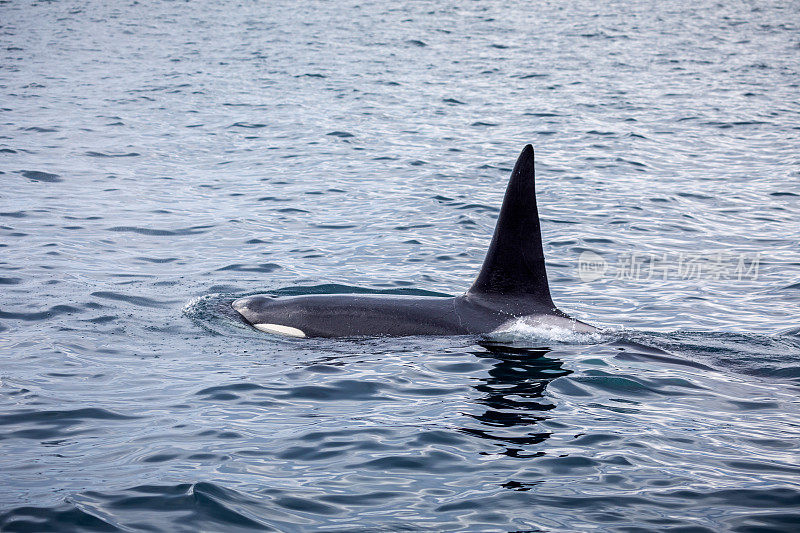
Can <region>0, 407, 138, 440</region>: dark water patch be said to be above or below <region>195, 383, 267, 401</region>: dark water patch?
below

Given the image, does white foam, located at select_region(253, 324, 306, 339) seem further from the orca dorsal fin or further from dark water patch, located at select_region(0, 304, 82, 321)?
dark water patch, located at select_region(0, 304, 82, 321)

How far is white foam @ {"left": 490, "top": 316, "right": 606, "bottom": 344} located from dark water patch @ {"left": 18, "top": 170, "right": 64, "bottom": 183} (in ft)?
40.7

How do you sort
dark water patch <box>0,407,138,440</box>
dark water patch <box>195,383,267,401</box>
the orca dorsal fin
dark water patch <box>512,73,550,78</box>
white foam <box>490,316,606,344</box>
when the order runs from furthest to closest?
dark water patch <box>512,73,550,78</box> → white foam <box>490,316,606,344</box> → the orca dorsal fin → dark water patch <box>195,383,267,401</box> → dark water patch <box>0,407,138,440</box>

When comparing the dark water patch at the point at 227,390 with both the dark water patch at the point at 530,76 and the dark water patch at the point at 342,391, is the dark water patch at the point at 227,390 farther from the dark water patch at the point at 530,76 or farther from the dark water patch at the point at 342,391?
the dark water patch at the point at 530,76

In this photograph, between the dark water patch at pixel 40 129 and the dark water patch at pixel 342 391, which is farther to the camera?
the dark water patch at pixel 40 129

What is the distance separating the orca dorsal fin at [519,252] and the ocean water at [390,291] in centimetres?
45

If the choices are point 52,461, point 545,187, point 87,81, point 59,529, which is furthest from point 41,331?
point 87,81

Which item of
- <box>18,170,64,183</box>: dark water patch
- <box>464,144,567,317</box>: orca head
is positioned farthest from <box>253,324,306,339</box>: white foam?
<box>18,170,64,183</box>: dark water patch

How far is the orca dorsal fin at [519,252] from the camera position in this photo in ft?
32.3

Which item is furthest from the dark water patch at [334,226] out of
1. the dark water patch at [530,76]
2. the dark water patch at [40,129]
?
the dark water patch at [530,76]

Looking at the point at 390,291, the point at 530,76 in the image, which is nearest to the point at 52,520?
the point at 390,291

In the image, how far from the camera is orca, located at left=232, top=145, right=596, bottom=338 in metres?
10.1

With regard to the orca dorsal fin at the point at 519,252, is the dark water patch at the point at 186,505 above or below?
below

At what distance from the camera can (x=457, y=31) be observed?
50.3 metres
